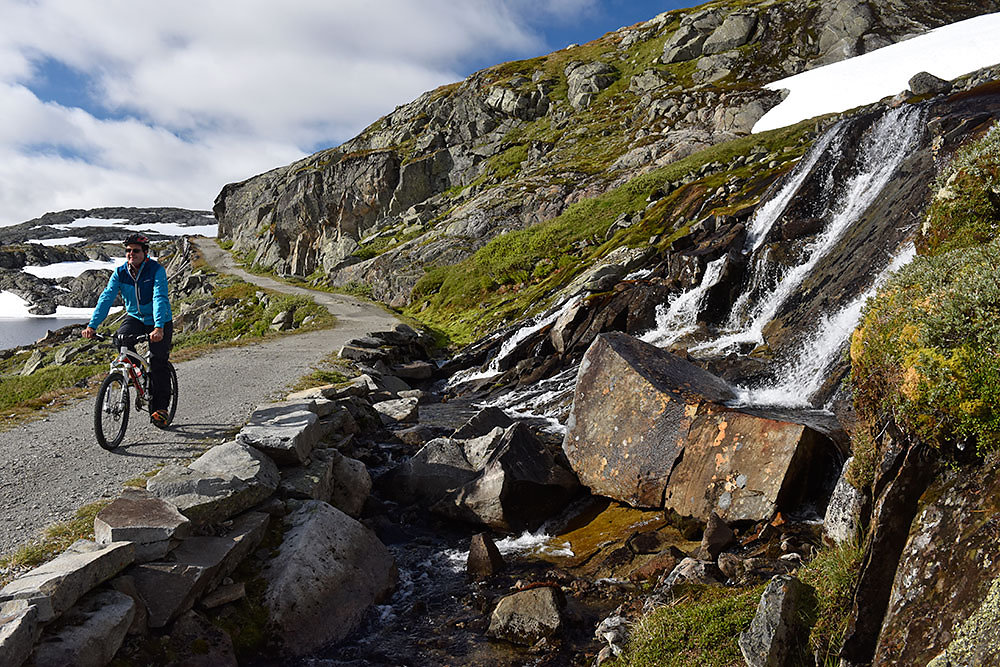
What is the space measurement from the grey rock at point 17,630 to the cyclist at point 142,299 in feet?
19.4

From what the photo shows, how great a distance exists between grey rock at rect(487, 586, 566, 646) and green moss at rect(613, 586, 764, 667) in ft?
4.66

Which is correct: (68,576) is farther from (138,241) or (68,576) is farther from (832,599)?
(832,599)

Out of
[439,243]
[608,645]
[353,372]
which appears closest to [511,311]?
[353,372]

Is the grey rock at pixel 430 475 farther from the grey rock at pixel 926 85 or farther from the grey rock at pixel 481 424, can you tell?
the grey rock at pixel 926 85

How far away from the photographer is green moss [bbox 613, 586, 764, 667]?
17.8 feet

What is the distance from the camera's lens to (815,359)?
14492 millimetres

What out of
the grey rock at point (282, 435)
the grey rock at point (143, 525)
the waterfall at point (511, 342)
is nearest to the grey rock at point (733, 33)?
the waterfall at point (511, 342)

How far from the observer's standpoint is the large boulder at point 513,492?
10.9 meters

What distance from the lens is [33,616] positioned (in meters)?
5.16

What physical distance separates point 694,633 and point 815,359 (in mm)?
10871

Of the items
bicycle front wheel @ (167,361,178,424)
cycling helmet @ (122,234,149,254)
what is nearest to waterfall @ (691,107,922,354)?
bicycle front wheel @ (167,361,178,424)

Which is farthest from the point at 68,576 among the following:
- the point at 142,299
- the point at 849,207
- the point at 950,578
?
the point at 849,207

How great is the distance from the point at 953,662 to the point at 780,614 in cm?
170

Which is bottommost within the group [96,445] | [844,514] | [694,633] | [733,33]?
[694,633]
